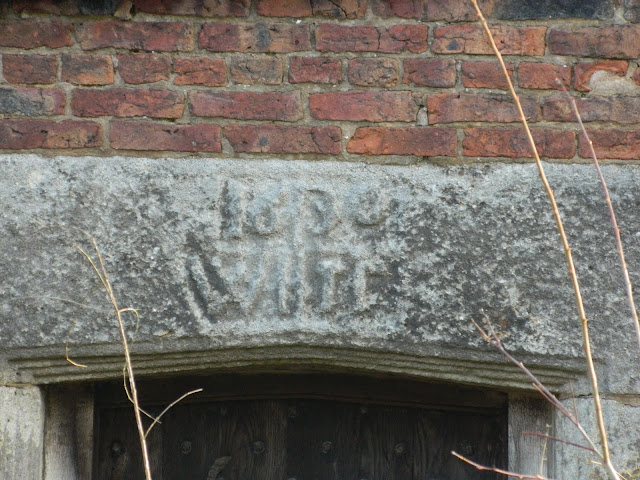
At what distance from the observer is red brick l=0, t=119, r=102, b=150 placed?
6.92 ft

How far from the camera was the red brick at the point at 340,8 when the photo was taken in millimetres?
2150

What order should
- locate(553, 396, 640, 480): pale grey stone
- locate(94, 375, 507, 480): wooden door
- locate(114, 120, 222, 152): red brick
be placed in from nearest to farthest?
locate(553, 396, 640, 480): pale grey stone
locate(114, 120, 222, 152): red brick
locate(94, 375, 507, 480): wooden door

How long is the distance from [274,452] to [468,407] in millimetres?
586

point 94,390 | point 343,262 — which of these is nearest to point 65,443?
point 94,390

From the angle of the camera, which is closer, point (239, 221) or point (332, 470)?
point (239, 221)

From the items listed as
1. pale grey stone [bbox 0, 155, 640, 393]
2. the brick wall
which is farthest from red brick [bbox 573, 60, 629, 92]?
pale grey stone [bbox 0, 155, 640, 393]

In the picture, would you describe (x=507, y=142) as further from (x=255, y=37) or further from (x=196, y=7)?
(x=196, y=7)

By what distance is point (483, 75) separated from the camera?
2.14 meters

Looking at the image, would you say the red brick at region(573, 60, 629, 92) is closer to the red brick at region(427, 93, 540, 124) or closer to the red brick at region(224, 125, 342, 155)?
the red brick at region(427, 93, 540, 124)

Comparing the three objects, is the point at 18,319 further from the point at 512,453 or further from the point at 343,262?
the point at 512,453

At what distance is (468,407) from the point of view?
2402 millimetres

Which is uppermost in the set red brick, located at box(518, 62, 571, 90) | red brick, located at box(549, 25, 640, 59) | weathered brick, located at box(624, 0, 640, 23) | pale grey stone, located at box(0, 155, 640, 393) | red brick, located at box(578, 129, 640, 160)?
weathered brick, located at box(624, 0, 640, 23)

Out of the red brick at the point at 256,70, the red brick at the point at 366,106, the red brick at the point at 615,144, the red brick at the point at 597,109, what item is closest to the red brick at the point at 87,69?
the red brick at the point at 256,70

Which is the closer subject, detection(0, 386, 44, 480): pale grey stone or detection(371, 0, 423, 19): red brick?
detection(0, 386, 44, 480): pale grey stone
